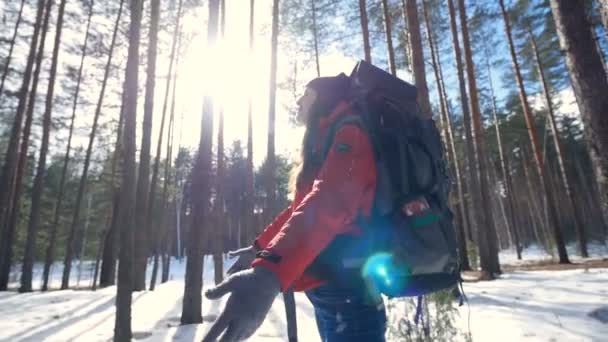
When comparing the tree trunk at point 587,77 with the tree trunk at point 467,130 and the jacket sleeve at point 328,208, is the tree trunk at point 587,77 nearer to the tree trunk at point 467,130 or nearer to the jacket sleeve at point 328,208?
the jacket sleeve at point 328,208

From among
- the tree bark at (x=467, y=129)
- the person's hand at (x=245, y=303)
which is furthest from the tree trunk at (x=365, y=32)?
the person's hand at (x=245, y=303)

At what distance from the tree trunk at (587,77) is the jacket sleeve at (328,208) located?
234 centimetres

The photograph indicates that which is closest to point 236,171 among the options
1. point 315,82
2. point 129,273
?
point 129,273

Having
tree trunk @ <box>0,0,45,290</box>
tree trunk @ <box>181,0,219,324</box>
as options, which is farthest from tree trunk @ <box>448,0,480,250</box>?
tree trunk @ <box>0,0,45,290</box>

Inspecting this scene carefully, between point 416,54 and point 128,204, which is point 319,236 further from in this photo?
point 416,54

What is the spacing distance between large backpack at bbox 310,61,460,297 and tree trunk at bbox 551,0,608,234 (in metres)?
2.00

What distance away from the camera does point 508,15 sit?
14070mm

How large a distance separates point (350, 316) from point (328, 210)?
0.47 metres

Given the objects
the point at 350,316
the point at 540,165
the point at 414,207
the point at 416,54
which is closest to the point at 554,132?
the point at 540,165

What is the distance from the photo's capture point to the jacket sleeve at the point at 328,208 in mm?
900

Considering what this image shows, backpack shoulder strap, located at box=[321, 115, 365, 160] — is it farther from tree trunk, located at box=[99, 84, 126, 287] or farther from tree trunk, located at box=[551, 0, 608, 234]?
tree trunk, located at box=[99, 84, 126, 287]

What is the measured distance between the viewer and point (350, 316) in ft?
3.95

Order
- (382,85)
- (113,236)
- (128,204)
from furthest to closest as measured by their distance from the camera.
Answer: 1. (113,236)
2. (128,204)
3. (382,85)

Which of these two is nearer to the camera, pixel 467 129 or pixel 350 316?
pixel 350 316
